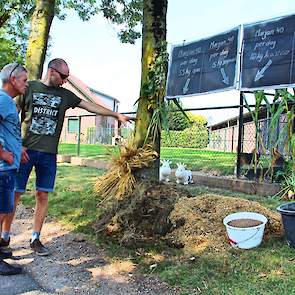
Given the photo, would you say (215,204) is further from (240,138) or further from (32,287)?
(240,138)

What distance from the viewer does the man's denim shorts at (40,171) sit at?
12.9ft

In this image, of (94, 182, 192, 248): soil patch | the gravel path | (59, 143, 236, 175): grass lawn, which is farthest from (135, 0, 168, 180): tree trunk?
the gravel path

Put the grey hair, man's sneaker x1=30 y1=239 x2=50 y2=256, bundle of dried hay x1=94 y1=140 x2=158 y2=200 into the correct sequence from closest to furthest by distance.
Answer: the grey hair
man's sneaker x1=30 y1=239 x2=50 y2=256
bundle of dried hay x1=94 y1=140 x2=158 y2=200

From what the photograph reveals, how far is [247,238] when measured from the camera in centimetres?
365

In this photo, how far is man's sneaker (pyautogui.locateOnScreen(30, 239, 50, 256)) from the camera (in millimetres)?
3922

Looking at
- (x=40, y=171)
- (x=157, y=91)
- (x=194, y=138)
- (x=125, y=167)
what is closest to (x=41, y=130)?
(x=40, y=171)

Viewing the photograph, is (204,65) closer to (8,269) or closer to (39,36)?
(39,36)

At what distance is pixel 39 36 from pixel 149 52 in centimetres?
338

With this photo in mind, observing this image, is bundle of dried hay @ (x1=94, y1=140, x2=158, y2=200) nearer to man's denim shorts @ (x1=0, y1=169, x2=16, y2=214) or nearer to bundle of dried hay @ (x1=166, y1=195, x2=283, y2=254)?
bundle of dried hay @ (x1=166, y1=195, x2=283, y2=254)

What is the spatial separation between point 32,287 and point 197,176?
487cm

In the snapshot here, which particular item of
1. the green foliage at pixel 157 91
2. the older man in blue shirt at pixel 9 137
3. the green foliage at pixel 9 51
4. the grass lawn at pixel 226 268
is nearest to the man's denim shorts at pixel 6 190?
the older man in blue shirt at pixel 9 137

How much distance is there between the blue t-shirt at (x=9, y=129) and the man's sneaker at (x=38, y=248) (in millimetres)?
986

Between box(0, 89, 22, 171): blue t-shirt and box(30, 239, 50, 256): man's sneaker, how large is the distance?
3.23 ft

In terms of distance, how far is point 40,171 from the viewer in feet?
13.3
